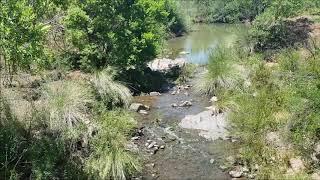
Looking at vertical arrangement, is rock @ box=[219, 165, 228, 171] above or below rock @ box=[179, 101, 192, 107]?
above

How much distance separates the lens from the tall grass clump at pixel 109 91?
48.0 feet

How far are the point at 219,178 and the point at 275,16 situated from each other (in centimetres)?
1399

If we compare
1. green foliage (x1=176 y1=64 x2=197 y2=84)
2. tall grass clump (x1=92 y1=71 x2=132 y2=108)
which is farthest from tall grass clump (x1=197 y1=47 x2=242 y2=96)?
tall grass clump (x1=92 y1=71 x2=132 y2=108)

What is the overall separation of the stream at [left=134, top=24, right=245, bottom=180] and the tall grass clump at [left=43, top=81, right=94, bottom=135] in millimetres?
2012

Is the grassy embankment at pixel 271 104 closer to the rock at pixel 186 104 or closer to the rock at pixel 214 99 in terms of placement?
the rock at pixel 214 99

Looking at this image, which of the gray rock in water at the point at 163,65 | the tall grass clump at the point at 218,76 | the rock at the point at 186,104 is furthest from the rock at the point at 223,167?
the gray rock in water at the point at 163,65

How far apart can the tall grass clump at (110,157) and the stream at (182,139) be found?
1.82 ft

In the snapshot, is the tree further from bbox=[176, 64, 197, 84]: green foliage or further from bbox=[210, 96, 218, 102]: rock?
bbox=[176, 64, 197, 84]: green foliage

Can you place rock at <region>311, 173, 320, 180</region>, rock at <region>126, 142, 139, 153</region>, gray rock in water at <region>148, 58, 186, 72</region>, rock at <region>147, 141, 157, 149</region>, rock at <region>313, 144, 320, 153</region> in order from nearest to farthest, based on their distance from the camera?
rock at <region>311, 173, 320, 180</region>
rock at <region>313, 144, 320, 153</region>
rock at <region>126, 142, 139, 153</region>
rock at <region>147, 141, 157, 149</region>
gray rock in water at <region>148, 58, 186, 72</region>

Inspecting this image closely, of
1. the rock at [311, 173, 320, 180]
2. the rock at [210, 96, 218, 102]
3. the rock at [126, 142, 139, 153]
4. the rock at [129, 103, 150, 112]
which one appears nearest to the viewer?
the rock at [311, 173, 320, 180]

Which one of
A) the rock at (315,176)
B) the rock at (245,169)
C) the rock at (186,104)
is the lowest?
the rock at (186,104)

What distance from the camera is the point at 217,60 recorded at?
17.3 meters

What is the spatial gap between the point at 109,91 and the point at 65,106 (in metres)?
3.69

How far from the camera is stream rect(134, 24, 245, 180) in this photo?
10766 mm
